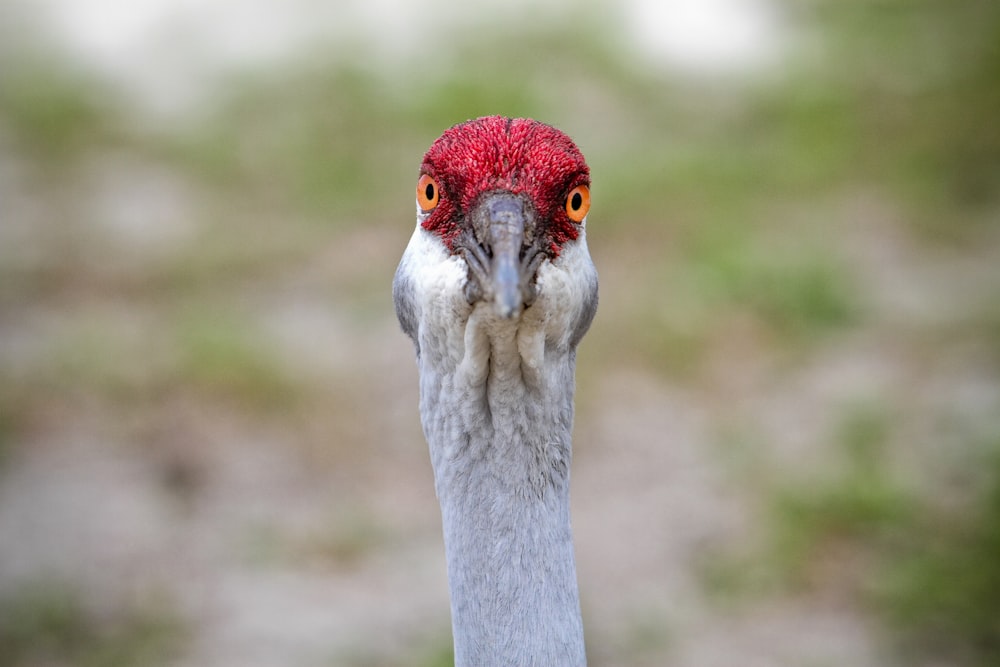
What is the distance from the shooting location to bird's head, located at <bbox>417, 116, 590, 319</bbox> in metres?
2.46

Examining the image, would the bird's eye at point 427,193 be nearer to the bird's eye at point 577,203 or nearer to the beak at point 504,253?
the beak at point 504,253

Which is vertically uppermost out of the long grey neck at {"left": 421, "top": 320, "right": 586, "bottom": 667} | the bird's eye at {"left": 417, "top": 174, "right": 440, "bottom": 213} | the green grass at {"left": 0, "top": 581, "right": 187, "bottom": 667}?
the bird's eye at {"left": 417, "top": 174, "right": 440, "bottom": 213}

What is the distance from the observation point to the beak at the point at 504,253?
2328mm

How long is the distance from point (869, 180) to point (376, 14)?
15.3 feet

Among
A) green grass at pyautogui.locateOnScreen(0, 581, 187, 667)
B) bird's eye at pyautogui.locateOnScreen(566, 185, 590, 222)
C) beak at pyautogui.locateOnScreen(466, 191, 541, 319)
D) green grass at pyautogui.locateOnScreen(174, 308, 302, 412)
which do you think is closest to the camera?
beak at pyautogui.locateOnScreen(466, 191, 541, 319)

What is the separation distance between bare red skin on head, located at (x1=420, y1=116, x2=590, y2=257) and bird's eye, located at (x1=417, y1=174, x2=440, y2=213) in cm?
2

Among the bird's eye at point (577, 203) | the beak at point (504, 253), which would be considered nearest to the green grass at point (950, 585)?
the bird's eye at point (577, 203)

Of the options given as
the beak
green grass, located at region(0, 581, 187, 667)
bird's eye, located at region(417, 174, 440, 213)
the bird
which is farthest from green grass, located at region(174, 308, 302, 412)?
the beak

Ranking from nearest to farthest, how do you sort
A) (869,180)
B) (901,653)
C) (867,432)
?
(901,653), (867,432), (869,180)

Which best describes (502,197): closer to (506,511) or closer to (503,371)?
(503,371)

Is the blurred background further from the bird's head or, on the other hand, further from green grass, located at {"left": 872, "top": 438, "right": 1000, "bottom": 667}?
the bird's head

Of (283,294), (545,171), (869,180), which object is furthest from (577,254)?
(869,180)

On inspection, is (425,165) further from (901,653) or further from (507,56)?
(507,56)

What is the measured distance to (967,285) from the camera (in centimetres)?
700
